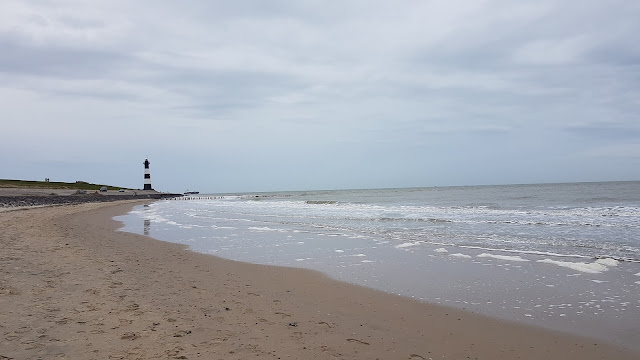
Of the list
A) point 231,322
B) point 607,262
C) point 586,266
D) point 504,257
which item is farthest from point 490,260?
point 231,322

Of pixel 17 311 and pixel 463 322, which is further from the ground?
pixel 17 311

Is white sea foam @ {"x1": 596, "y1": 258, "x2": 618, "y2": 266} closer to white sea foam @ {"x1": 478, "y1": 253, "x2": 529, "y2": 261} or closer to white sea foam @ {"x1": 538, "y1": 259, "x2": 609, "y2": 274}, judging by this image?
white sea foam @ {"x1": 538, "y1": 259, "x2": 609, "y2": 274}

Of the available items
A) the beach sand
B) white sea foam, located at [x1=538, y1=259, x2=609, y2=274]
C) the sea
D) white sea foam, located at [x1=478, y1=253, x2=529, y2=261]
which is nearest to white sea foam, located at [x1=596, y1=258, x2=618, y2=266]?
the sea

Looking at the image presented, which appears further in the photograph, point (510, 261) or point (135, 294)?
point (510, 261)

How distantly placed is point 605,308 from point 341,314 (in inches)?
157

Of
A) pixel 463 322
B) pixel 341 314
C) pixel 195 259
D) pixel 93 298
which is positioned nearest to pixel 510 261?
pixel 463 322

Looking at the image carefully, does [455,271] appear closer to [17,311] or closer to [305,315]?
[305,315]

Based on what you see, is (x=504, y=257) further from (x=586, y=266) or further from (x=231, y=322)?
(x=231, y=322)

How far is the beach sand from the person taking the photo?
4.53m

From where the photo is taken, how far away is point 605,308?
20.3ft

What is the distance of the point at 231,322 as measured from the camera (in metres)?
5.52

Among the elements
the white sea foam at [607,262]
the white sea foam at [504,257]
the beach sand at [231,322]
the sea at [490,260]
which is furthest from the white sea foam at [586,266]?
the beach sand at [231,322]

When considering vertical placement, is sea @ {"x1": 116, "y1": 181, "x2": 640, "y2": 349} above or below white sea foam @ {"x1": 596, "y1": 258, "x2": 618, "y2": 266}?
below

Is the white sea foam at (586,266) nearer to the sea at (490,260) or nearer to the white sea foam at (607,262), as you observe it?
the sea at (490,260)
